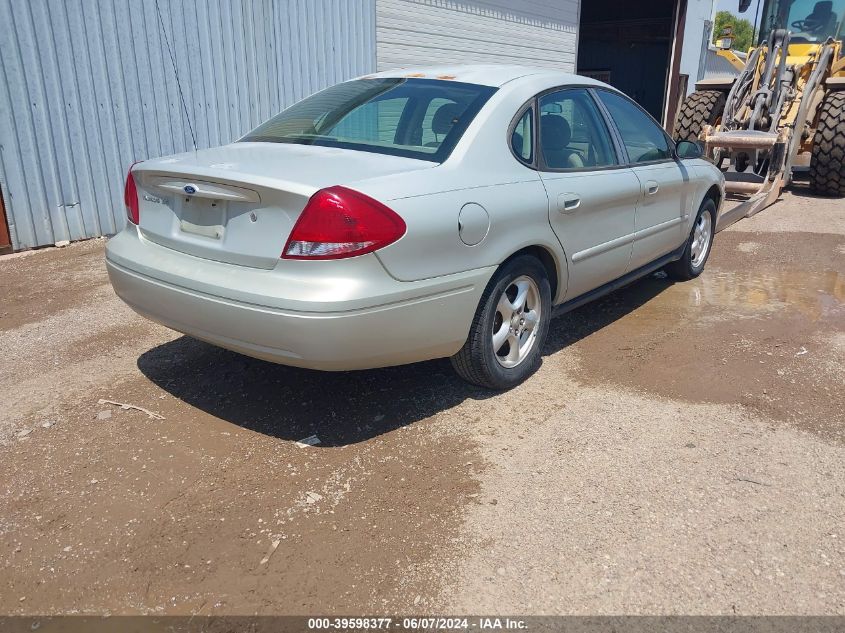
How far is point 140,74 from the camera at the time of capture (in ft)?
24.0

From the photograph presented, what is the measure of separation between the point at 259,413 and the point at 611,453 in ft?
5.70

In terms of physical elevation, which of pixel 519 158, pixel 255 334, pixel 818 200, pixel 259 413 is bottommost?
pixel 818 200

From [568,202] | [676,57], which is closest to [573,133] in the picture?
[568,202]

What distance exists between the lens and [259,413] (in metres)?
3.56

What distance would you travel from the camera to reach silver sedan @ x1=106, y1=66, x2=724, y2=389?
9.40ft

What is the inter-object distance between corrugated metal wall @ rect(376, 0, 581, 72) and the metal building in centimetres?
3

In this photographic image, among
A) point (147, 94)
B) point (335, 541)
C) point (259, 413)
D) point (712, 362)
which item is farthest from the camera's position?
point (147, 94)

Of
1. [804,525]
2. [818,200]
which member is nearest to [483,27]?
[818,200]

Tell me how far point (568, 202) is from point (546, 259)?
13.1 inches

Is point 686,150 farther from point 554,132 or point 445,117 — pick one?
point 445,117

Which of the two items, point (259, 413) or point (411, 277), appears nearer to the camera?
point (411, 277)

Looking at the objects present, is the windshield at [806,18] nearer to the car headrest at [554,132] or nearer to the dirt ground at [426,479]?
the dirt ground at [426,479]

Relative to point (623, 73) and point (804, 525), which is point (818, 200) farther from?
point (623, 73)

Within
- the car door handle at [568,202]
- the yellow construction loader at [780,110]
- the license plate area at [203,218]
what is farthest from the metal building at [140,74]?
the car door handle at [568,202]
